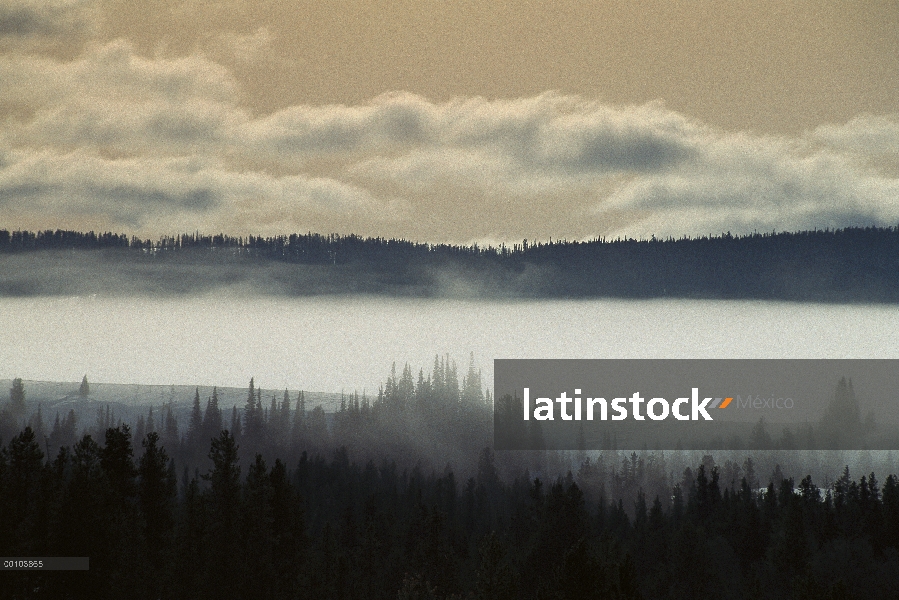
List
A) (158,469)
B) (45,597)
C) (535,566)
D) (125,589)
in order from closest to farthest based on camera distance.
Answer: (45,597) < (125,589) < (158,469) < (535,566)

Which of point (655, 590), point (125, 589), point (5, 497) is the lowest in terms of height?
point (655, 590)

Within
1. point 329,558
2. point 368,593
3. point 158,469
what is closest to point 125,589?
point 158,469

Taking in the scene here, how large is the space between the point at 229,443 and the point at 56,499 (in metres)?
24.5

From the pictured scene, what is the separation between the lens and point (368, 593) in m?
188

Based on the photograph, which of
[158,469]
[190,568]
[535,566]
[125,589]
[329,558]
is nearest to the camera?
[125,589]

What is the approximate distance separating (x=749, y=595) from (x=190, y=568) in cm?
10146

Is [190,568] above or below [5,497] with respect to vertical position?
below

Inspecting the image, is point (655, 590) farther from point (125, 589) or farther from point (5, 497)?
point (5, 497)

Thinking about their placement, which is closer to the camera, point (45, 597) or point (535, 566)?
point (45, 597)

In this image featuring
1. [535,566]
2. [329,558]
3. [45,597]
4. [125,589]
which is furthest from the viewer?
[535,566]

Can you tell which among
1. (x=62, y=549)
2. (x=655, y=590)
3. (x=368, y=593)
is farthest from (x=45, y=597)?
(x=655, y=590)

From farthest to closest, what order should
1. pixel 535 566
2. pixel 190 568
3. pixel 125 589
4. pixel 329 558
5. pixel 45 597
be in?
pixel 535 566 < pixel 329 558 < pixel 190 568 < pixel 125 589 < pixel 45 597

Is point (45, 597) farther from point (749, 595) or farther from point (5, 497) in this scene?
point (749, 595)

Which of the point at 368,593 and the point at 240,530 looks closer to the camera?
the point at 240,530
